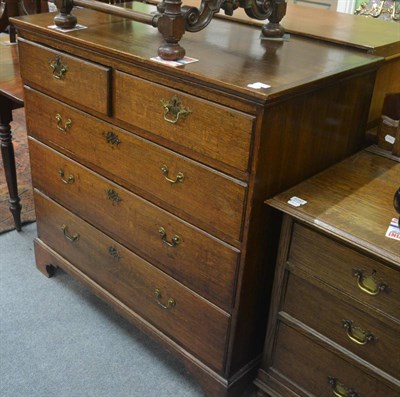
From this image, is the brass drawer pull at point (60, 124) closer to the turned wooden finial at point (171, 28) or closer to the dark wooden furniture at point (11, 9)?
the turned wooden finial at point (171, 28)

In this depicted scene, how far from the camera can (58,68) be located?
163 cm

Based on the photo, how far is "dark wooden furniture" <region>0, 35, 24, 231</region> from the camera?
204 cm

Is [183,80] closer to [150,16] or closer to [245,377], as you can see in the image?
[150,16]

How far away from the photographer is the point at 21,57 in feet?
5.75

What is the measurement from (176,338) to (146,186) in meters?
0.48

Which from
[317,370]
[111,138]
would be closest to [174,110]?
[111,138]

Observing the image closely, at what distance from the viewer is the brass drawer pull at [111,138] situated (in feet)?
5.12

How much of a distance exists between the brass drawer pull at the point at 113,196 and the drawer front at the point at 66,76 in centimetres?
25

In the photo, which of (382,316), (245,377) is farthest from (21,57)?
(382,316)

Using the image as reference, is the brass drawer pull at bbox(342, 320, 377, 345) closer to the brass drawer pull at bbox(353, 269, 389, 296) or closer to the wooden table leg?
the brass drawer pull at bbox(353, 269, 389, 296)

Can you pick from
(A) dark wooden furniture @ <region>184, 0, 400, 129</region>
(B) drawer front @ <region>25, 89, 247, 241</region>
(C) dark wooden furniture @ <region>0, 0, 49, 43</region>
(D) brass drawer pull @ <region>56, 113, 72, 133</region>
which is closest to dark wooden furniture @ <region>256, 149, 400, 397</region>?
(B) drawer front @ <region>25, 89, 247, 241</region>

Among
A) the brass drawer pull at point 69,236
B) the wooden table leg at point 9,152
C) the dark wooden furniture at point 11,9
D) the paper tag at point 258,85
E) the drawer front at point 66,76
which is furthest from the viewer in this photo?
the dark wooden furniture at point 11,9

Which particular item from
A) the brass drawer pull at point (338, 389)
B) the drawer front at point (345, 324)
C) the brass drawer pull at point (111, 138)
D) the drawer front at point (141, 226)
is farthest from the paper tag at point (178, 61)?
the brass drawer pull at point (338, 389)

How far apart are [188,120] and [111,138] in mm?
339
